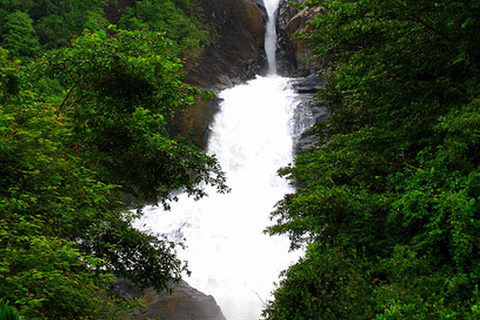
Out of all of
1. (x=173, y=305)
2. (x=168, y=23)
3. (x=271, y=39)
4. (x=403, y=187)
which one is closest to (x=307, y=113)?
(x=173, y=305)

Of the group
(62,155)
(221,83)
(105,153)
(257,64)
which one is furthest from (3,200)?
(257,64)

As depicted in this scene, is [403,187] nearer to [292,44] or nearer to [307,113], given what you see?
[307,113]

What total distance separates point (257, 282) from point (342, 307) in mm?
8660

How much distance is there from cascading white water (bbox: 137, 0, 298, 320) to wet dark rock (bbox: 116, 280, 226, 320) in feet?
6.28

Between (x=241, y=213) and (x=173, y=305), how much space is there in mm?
7272

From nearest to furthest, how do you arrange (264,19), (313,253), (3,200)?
(3,200) → (313,253) → (264,19)

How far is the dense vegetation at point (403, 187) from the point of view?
366 cm

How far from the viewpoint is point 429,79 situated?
6.00 metres

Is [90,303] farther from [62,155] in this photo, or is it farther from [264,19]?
[264,19]

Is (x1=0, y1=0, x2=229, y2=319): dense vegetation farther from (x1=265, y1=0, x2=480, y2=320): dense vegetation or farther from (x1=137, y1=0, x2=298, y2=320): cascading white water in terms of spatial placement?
(x1=137, y1=0, x2=298, y2=320): cascading white water

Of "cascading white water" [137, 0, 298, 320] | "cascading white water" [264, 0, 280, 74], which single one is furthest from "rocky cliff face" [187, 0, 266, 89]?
"cascading white water" [137, 0, 298, 320]

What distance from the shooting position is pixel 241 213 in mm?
16031

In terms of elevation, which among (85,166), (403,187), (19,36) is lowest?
(403,187)

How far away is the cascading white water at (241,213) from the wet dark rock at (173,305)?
1.91m
